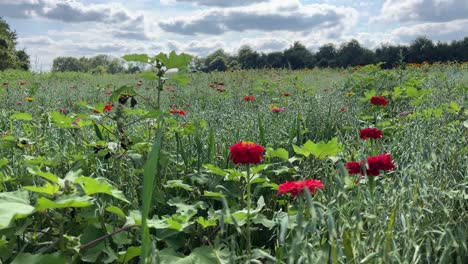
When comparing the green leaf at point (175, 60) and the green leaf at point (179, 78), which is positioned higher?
the green leaf at point (175, 60)

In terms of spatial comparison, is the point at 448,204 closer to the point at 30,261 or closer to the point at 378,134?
the point at 378,134

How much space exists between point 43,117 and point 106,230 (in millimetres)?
1186

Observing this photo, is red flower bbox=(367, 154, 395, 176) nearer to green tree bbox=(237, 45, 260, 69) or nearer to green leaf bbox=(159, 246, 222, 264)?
green leaf bbox=(159, 246, 222, 264)

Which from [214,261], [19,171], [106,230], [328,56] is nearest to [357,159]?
[214,261]

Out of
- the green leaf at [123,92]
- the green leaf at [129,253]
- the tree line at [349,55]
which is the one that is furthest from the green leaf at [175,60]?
the tree line at [349,55]

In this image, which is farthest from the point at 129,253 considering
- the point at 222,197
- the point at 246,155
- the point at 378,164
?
the point at 378,164

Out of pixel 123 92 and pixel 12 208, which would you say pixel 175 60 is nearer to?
pixel 123 92

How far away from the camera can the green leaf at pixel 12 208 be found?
1139 mm

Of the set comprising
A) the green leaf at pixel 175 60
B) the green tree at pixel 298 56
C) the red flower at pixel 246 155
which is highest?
the green tree at pixel 298 56

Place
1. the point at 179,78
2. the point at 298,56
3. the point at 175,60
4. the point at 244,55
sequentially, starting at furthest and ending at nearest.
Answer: the point at 298,56, the point at 244,55, the point at 179,78, the point at 175,60

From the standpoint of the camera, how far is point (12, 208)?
121cm

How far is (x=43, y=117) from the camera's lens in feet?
8.07

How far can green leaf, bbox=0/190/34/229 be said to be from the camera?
1139mm

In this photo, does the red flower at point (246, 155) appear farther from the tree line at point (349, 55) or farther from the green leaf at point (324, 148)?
the tree line at point (349, 55)
